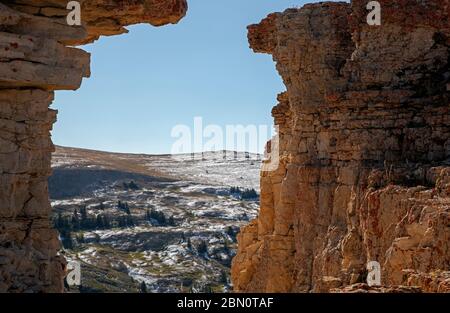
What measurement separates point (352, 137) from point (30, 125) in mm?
13612

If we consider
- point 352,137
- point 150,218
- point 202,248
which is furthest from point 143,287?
point 352,137

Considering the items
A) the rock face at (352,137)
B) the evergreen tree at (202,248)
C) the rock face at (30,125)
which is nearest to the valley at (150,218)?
the evergreen tree at (202,248)

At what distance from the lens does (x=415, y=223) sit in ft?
58.0

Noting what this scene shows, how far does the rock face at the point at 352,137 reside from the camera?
70.8ft

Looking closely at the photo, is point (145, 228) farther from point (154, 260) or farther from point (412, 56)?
point (412, 56)

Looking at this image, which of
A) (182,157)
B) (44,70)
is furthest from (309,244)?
(182,157)

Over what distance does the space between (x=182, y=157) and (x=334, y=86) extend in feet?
462

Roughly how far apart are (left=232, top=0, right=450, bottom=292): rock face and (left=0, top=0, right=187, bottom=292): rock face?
28.3ft

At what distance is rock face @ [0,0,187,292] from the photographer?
12.4 meters

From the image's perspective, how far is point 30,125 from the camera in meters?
12.9

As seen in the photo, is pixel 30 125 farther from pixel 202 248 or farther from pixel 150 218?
pixel 150 218

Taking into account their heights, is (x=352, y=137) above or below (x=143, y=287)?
above

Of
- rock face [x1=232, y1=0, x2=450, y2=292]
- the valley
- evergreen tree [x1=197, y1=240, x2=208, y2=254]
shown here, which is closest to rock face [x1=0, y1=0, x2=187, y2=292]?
rock face [x1=232, y1=0, x2=450, y2=292]

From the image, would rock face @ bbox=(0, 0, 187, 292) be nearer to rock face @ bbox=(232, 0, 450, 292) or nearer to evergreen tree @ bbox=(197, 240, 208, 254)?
rock face @ bbox=(232, 0, 450, 292)
